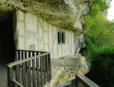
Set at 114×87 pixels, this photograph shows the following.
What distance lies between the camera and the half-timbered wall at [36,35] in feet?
13.1

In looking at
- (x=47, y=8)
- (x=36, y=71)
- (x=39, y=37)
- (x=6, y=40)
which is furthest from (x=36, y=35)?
(x=36, y=71)

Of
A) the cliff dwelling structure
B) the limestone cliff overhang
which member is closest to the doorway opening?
the cliff dwelling structure

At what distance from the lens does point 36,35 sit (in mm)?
4738

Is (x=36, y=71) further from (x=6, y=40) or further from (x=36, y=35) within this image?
(x=6, y=40)

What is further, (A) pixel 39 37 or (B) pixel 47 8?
(A) pixel 39 37

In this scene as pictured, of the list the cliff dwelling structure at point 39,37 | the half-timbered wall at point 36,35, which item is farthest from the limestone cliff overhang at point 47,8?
the half-timbered wall at point 36,35

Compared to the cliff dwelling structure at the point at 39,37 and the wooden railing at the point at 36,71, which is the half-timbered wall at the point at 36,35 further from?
the wooden railing at the point at 36,71

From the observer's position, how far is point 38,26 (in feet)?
15.9

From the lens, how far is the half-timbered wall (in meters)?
4.00

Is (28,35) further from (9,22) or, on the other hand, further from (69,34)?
(69,34)

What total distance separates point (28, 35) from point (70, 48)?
4.27 meters

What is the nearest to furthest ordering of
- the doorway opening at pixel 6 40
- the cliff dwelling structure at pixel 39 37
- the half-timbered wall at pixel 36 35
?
the cliff dwelling structure at pixel 39 37, the half-timbered wall at pixel 36 35, the doorway opening at pixel 6 40

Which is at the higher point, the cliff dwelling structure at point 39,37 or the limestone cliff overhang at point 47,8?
the limestone cliff overhang at point 47,8

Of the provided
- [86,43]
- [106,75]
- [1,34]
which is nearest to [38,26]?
[1,34]
